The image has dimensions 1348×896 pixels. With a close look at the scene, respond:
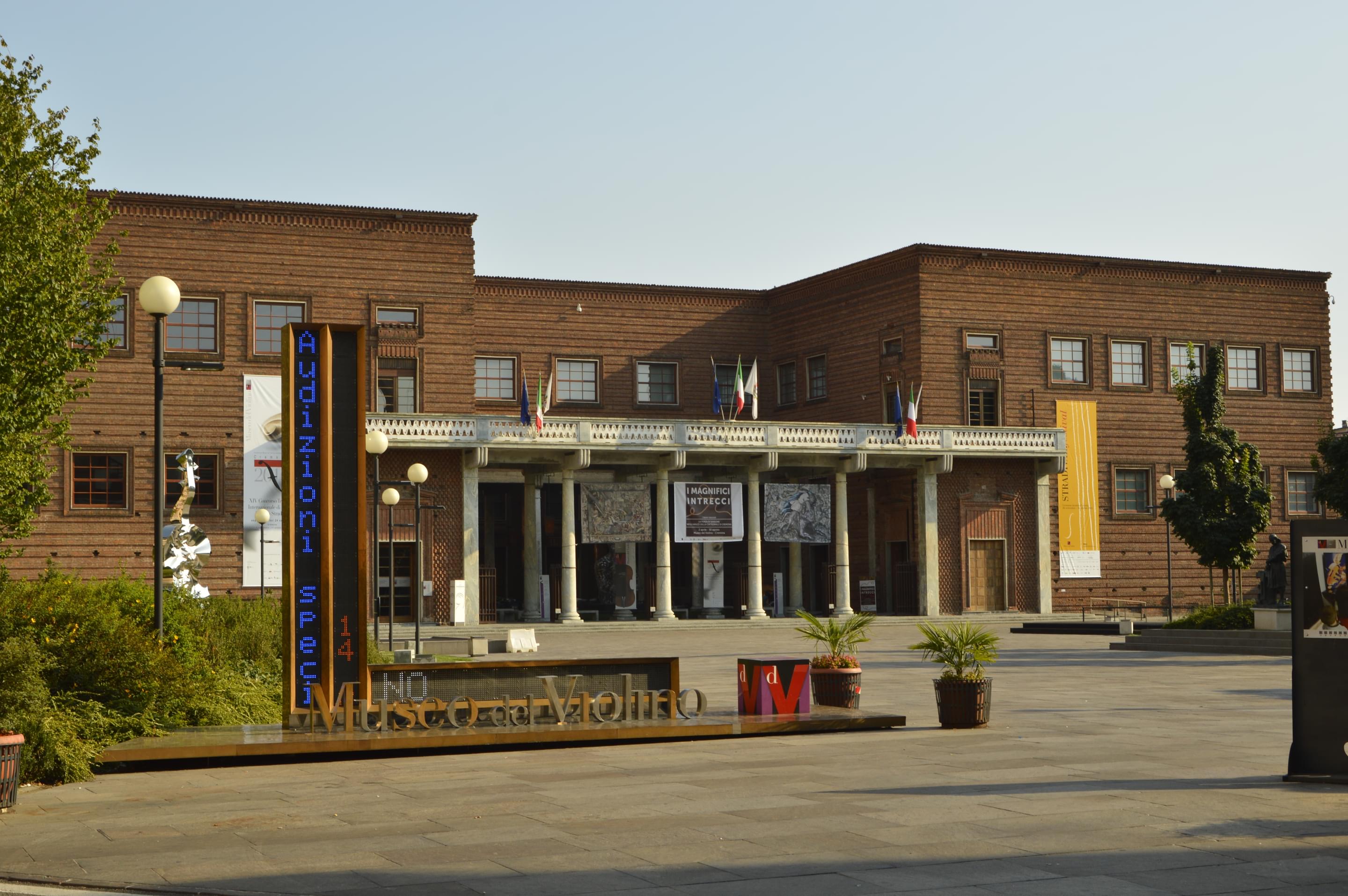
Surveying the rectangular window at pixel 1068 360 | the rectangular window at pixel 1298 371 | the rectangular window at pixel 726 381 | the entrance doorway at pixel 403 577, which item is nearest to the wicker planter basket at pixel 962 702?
the entrance doorway at pixel 403 577

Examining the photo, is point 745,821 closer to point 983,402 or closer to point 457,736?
point 457,736

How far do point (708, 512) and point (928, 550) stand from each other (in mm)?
8588

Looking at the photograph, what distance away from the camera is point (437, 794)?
1213cm

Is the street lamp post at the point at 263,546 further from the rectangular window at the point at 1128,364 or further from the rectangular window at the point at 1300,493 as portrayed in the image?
the rectangular window at the point at 1300,493

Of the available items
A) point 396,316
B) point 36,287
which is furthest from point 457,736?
point 396,316

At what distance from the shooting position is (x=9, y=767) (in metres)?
11.4

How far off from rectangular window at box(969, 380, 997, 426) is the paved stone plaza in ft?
128

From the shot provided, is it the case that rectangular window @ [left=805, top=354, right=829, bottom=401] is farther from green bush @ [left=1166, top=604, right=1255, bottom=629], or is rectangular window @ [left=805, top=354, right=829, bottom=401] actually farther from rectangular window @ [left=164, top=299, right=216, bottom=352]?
green bush @ [left=1166, top=604, right=1255, bottom=629]

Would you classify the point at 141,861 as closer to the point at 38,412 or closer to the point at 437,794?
the point at 437,794

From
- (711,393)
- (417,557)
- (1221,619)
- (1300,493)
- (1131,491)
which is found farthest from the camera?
(711,393)

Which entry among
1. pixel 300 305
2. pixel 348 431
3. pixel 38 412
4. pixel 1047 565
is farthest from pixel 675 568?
pixel 348 431

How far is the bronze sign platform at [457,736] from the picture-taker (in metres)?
14.2

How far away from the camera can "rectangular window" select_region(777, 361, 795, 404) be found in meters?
61.5

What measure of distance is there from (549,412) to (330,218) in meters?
12.6
